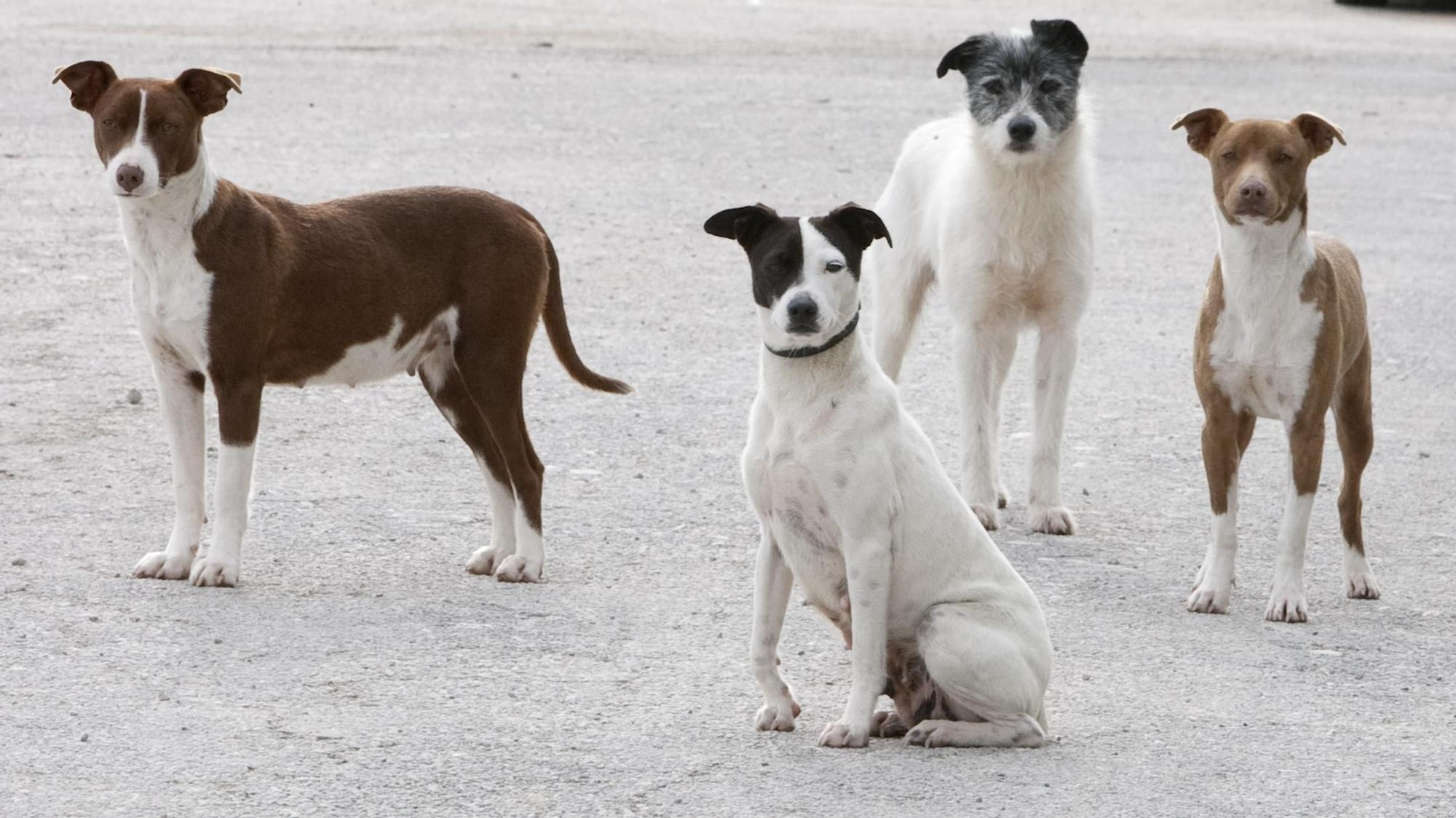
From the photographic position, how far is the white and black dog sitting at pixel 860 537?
485cm

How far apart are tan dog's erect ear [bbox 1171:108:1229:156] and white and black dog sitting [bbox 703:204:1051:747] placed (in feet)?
5.70

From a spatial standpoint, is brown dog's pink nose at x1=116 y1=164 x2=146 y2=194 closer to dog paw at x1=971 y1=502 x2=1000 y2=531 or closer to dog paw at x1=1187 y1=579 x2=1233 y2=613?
dog paw at x1=971 y1=502 x2=1000 y2=531

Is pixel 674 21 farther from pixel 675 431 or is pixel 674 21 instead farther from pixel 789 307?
pixel 789 307

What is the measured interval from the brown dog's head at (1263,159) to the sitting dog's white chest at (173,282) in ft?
10.1

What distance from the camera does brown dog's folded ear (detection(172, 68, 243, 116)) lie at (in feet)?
19.6

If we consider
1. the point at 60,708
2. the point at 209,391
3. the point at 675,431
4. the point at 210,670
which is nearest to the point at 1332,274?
the point at 675,431

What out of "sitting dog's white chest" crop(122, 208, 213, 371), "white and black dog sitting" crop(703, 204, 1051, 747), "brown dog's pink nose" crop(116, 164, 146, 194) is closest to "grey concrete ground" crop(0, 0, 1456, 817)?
"white and black dog sitting" crop(703, 204, 1051, 747)

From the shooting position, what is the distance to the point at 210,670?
17.5ft

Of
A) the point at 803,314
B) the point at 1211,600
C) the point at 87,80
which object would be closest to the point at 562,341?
the point at 87,80

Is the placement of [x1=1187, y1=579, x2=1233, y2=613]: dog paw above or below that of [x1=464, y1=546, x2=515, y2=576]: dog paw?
above

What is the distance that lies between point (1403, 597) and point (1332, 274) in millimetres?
1108

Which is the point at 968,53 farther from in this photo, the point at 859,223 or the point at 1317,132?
the point at 859,223

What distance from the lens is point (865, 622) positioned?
486 centimetres

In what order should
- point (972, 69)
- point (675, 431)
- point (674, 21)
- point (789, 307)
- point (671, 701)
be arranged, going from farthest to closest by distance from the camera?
1. point (674, 21)
2. point (675, 431)
3. point (972, 69)
4. point (671, 701)
5. point (789, 307)
